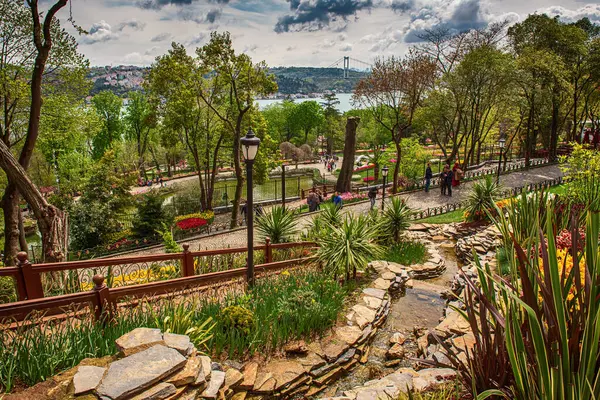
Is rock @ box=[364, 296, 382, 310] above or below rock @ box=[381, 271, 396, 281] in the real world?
below

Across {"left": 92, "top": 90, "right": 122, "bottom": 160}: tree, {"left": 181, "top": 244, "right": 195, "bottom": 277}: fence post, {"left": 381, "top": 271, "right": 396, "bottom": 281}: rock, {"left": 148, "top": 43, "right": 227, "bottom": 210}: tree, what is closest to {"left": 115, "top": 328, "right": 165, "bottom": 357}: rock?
{"left": 181, "top": 244, "right": 195, "bottom": 277}: fence post

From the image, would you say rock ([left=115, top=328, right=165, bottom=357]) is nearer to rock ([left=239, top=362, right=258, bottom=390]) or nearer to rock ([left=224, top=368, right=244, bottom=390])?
rock ([left=224, top=368, right=244, bottom=390])

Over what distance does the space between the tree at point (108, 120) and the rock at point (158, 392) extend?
42190mm

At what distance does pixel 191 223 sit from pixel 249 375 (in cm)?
1515

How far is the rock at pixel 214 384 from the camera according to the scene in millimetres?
3643

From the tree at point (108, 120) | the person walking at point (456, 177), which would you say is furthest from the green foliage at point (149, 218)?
the tree at point (108, 120)

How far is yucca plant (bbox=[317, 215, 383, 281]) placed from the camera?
7.69 m

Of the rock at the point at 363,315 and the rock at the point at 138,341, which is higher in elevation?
the rock at the point at 138,341

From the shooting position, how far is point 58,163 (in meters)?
31.8

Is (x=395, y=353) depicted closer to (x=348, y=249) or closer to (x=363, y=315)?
(x=363, y=315)

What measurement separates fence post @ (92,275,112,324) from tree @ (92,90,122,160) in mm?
40175

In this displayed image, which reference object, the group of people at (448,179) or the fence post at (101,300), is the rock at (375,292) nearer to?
the fence post at (101,300)

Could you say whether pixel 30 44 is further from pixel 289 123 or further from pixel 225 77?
pixel 289 123

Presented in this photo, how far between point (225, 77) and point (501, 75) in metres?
14.2
